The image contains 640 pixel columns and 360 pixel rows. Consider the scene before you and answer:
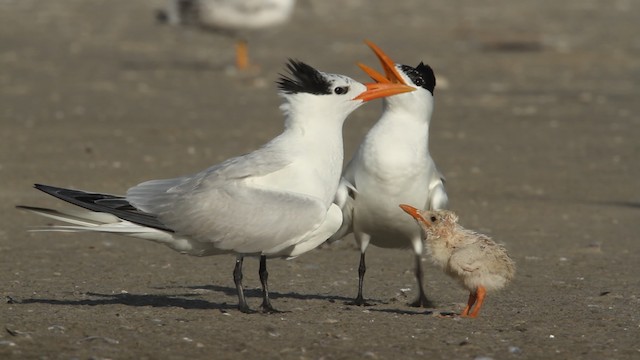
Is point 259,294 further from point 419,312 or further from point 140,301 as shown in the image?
point 419,312

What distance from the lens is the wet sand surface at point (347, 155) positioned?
6.00 metres

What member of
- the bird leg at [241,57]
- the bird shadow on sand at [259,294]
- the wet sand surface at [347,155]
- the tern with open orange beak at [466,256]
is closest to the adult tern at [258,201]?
the wet sand surface at [347,155]

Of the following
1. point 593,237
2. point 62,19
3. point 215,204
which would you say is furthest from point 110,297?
point 62,19

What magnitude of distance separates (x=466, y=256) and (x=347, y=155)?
5.57 meters

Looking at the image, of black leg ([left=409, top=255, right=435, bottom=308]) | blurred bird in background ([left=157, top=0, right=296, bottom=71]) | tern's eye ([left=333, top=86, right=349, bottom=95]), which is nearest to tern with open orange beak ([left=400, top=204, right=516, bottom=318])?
black leg ([left=409, top=255, right=435, bottom=308])

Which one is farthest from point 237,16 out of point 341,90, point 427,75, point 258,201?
point 258,201

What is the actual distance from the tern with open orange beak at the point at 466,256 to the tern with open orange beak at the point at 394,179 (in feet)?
0.71

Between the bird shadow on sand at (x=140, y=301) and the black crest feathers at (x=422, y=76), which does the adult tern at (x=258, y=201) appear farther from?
the black crest feathers at (x=422, y=76)

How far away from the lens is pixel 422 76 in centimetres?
735

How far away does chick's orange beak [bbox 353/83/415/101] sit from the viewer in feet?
21.9

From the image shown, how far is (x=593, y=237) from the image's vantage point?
30.7 feet

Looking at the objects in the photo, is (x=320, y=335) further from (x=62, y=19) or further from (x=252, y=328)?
(x=62, y=19)

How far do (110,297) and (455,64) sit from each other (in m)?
11.7

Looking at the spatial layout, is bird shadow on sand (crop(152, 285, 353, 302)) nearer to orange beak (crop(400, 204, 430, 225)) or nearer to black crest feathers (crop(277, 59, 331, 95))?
orange beak (crop(400, 204, 430, 225))
